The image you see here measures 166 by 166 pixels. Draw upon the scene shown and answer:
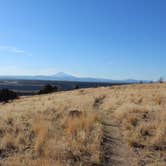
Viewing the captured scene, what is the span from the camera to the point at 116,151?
26.6ft

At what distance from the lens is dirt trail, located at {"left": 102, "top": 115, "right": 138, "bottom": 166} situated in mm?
7175

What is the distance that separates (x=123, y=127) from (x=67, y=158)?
4.62m

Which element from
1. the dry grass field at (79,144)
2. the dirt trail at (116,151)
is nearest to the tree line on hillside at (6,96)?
the dry grass field at (79,144)

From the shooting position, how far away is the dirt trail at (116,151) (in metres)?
7.18

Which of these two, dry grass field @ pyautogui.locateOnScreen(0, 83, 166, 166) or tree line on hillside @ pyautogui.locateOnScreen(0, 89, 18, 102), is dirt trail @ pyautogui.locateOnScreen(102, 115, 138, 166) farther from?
tree line on hillside @ pyautogui.locateOnScreen(0, 89, 18, 102)

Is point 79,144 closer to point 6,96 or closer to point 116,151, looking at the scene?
point 116,151

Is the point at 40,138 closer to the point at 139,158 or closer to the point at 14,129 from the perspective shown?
the point at 14,129

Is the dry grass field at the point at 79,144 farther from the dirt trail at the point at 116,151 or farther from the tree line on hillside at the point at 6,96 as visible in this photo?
the tree line on hillside at the point at 6,96

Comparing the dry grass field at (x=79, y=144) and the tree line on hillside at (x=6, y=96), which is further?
the tree line on hillside at (x=6, y=96)

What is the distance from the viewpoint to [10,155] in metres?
7.76

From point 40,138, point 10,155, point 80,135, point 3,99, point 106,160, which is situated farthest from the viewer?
point 3,99

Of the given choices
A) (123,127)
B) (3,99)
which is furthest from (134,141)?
(3,99)

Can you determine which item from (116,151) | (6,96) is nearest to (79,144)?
(116,151)

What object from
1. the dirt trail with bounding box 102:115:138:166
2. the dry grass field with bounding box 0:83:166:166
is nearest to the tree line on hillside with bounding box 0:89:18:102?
the dry grass field with bounding box 0:83:166:166
